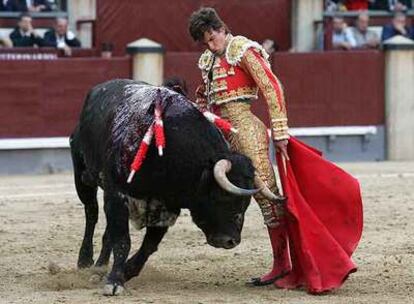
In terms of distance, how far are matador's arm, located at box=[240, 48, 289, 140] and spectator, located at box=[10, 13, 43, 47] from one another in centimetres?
695

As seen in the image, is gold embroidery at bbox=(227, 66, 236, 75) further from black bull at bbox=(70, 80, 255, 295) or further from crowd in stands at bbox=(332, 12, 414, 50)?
crowd in stands at bbox=(332, 12, 414, 50)

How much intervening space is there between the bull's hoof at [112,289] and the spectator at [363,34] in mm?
9080

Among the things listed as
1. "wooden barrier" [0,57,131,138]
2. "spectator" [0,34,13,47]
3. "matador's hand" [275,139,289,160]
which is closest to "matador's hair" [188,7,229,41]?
"matador's hand" [275,139,289,160]

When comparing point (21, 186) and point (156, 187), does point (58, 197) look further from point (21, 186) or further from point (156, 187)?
point (156, 187)

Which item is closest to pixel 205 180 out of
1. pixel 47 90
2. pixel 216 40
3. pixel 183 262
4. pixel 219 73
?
pixel 219 73

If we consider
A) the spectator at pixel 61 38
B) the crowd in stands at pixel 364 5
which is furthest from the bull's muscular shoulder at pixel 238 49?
the crowd in stands at pixel 364 5

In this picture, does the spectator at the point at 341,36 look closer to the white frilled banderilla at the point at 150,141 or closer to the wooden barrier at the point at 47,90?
the wooden barrier at the point at 47,90

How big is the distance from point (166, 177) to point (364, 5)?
10229 millimetres

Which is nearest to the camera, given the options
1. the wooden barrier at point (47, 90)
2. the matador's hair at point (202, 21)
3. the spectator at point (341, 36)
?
the matador's hair at point (202, 21)

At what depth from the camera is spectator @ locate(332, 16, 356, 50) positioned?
1407 centimetres

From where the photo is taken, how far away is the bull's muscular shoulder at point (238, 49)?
5788 millimetres

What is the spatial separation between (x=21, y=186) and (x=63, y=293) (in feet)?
16.4

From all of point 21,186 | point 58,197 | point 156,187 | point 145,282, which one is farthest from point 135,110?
point 21,186

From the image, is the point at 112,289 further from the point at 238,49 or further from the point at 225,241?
the point at 238,49
